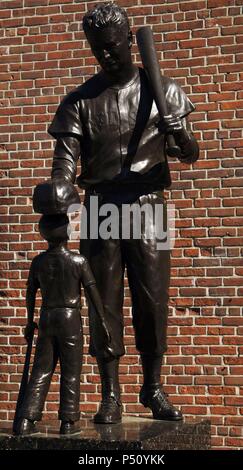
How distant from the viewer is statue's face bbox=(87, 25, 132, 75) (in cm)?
438

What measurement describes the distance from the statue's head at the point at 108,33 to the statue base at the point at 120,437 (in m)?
1.62

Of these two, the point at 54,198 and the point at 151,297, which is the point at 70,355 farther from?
the point at 54,198

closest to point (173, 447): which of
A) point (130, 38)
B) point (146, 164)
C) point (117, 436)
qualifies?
point (117, 436)

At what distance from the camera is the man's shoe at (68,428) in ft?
13.5

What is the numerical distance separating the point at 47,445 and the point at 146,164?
4.40ft

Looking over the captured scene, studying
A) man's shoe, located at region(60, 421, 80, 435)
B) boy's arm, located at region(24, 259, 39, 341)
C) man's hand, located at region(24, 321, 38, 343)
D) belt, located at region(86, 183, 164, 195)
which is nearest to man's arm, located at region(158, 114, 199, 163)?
belt, located at region(86, 183, 164, 195)

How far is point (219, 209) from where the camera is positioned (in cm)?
643

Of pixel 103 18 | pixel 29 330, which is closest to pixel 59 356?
pixel 29 330

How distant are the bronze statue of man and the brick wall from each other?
182cm

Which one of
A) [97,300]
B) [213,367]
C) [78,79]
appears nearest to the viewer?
[97,300]

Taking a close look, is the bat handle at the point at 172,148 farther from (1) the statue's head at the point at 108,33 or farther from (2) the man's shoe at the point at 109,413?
(2) the man's shoe at the point at 109,413

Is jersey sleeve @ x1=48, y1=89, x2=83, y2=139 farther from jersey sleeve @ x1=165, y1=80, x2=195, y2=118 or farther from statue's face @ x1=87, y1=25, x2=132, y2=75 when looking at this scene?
jersey sleeve @ x1=165, y1=80, x2=195, y2=118

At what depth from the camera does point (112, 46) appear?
4.40 metres
